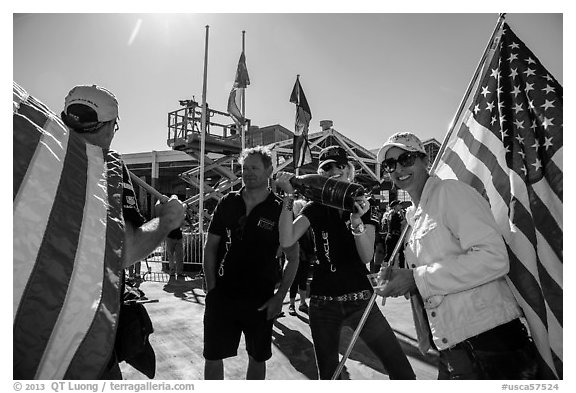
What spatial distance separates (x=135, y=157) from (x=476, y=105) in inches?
945

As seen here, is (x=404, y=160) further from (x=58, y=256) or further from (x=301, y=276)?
(x=301, y=276)

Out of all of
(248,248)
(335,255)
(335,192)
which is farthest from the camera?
(248,248)

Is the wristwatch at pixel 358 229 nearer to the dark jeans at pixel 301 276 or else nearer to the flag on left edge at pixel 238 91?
the dark jeans at pixel 301 276

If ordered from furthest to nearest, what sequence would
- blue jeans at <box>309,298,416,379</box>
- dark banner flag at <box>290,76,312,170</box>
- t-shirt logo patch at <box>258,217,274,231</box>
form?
dark banner flag at <box>290,76,312,170</box> < t-shirt logo patch at <box>258,217,274,231</box> < blue jeans at <box>309,298,416,379</box>

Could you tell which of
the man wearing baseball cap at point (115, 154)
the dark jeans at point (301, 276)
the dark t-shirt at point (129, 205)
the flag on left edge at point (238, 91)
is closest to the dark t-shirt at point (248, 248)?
the man wearing baseball cap at point (115, 154)

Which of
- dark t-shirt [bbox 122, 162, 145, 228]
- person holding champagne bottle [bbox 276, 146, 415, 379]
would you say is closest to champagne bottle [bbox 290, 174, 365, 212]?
person holding champagne bottle [bbox 276, 146, 415, 379]

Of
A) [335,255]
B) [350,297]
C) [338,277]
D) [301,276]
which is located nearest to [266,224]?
[335,255]

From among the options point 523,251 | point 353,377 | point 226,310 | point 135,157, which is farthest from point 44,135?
point 135,157

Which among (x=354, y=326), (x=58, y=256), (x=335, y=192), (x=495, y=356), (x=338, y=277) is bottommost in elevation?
(x=354, y=326)

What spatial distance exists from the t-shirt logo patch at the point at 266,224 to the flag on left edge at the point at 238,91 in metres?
8.78

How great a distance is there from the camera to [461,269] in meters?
1.71

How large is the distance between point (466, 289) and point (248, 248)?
1.69m

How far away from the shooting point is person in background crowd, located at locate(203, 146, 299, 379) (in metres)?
2.84

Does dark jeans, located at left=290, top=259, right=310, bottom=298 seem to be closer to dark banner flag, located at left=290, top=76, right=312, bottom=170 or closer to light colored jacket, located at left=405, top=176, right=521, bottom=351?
dark banner flag, located at left=290, top=76, right=312, bottom=170
